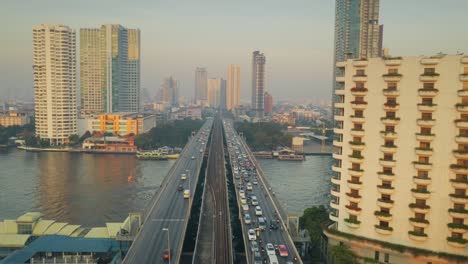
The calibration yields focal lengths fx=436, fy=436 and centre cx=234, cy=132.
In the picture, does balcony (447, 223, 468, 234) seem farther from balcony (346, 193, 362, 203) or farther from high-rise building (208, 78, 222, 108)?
high-rise building (208, 78, 222, 108)

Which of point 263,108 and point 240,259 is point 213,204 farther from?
point 263,108

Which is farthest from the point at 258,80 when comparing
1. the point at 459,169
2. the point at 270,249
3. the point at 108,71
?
the point at 459,169

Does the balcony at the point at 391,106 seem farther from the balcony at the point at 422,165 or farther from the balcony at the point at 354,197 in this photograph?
the balcony at the point at 354,197

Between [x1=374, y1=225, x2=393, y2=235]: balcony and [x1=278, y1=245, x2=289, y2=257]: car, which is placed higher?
[x1=374, y1=225, x2=393, y2=235]: balcony

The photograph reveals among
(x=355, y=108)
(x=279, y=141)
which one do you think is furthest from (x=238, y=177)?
(x=279, y=141)

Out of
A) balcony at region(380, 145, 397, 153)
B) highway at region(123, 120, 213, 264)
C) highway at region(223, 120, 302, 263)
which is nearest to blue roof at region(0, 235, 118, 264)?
highway at region(123, 120, 213, 264)

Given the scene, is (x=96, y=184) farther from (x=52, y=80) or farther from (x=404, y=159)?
(x=52, y=80)
